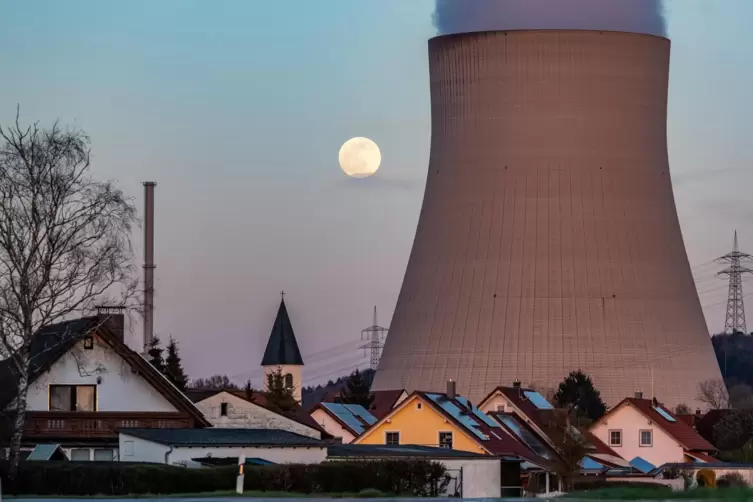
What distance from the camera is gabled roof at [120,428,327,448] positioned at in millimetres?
25625

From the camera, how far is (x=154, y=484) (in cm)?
2117

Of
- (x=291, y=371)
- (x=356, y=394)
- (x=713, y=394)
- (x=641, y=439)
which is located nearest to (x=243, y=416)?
(x=641, y=439)

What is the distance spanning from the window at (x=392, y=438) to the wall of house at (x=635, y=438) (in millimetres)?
9228

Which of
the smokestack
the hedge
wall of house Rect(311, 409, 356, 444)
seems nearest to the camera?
the hedge

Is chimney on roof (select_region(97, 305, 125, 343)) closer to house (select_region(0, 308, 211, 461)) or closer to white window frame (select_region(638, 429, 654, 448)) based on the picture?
house (select_region(0, 308, 211, 461))

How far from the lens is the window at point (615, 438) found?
4441 centimetres

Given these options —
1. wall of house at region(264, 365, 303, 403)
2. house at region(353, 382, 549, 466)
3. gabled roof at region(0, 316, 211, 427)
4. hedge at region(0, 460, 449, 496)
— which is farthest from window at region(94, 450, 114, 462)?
wall of house at region(264, 365, 303, 403)

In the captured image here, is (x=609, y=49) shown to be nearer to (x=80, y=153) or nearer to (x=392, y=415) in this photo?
(x=392, y=415)

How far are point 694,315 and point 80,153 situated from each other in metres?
29.5

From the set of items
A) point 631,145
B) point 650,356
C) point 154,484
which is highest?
point 631,145

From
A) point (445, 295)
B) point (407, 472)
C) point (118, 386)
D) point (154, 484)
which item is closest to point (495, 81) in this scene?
point (445, 295)

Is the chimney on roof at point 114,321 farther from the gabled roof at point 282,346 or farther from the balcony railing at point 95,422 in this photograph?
the gabled roof at point 282,346

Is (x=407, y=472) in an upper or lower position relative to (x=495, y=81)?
lower

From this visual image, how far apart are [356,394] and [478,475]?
3378 cm
